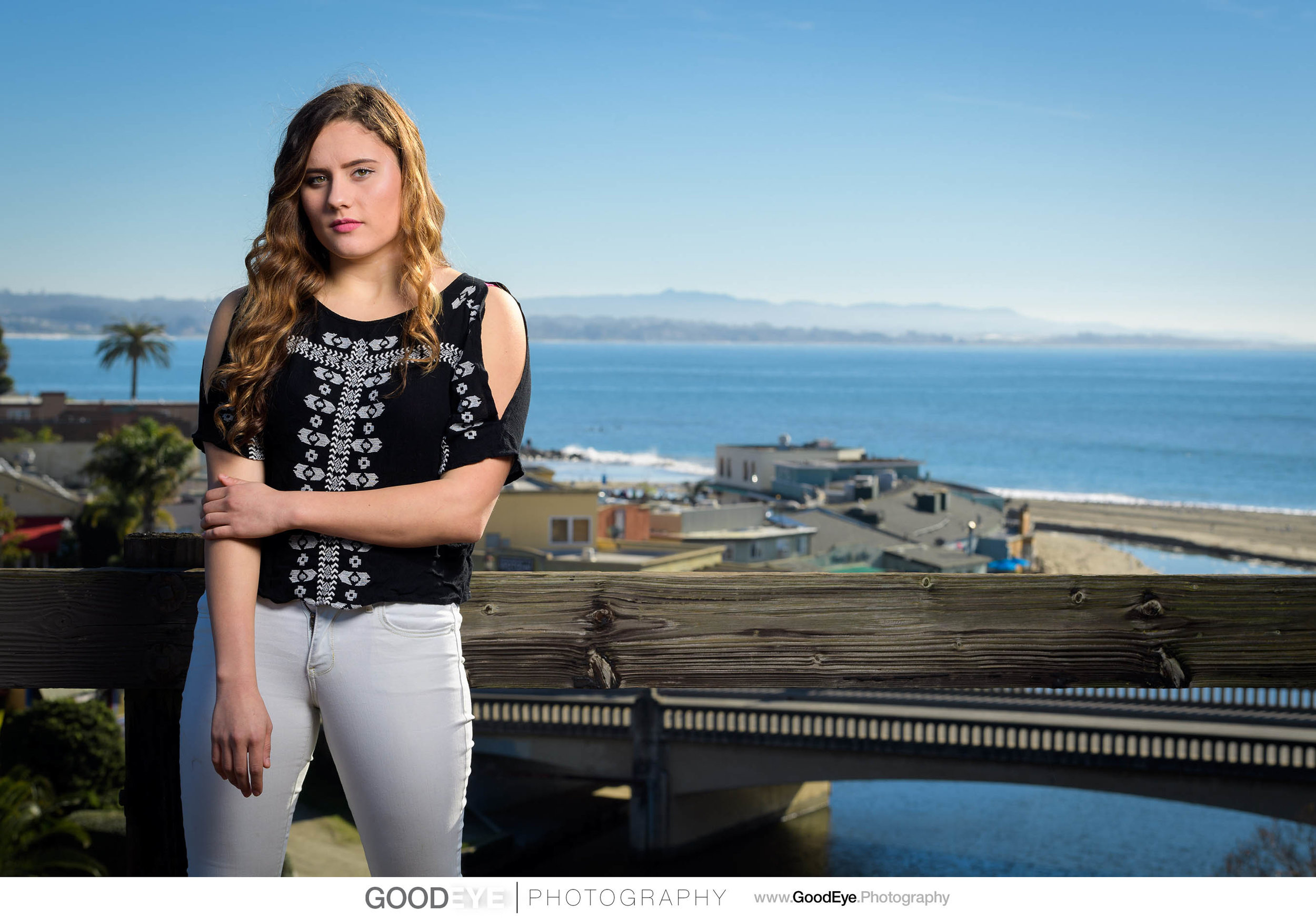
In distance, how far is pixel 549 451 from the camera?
11050 cm

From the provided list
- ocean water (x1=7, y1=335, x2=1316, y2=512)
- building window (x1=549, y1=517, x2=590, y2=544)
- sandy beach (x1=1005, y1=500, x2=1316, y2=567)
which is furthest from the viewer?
ocean water (x1=7, y1=335, x2=1316, y2=512)

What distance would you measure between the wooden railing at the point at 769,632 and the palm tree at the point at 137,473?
36.0m

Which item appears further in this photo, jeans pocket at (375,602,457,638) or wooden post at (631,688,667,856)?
wooden post at (631,688,667,856)

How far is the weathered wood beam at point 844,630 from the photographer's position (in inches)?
85.1

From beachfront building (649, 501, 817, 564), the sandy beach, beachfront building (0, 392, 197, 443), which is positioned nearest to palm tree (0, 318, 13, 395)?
beachfront building (0, 392, 197, 443)

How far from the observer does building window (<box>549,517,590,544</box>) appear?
30.8 metres

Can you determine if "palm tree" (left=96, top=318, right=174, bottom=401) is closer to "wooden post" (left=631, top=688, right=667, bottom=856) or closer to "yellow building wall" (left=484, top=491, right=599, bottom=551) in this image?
"yellow building wall" (left=484, top=491, right=599, bottom=551)

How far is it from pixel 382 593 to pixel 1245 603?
5.00ft

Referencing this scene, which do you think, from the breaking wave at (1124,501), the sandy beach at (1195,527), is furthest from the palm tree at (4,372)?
the breaking wave at (1124,501)

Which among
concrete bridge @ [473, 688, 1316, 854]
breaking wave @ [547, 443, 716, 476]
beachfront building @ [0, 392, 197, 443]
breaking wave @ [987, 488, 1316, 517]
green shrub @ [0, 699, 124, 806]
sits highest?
beachfront building @ [0, 392, 197, 443]

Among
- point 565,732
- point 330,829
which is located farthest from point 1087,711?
point 330,829

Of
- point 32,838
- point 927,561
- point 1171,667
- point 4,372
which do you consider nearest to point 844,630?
point 1171,667

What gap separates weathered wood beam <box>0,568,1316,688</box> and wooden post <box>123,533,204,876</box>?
Answer: 0.04 meters
